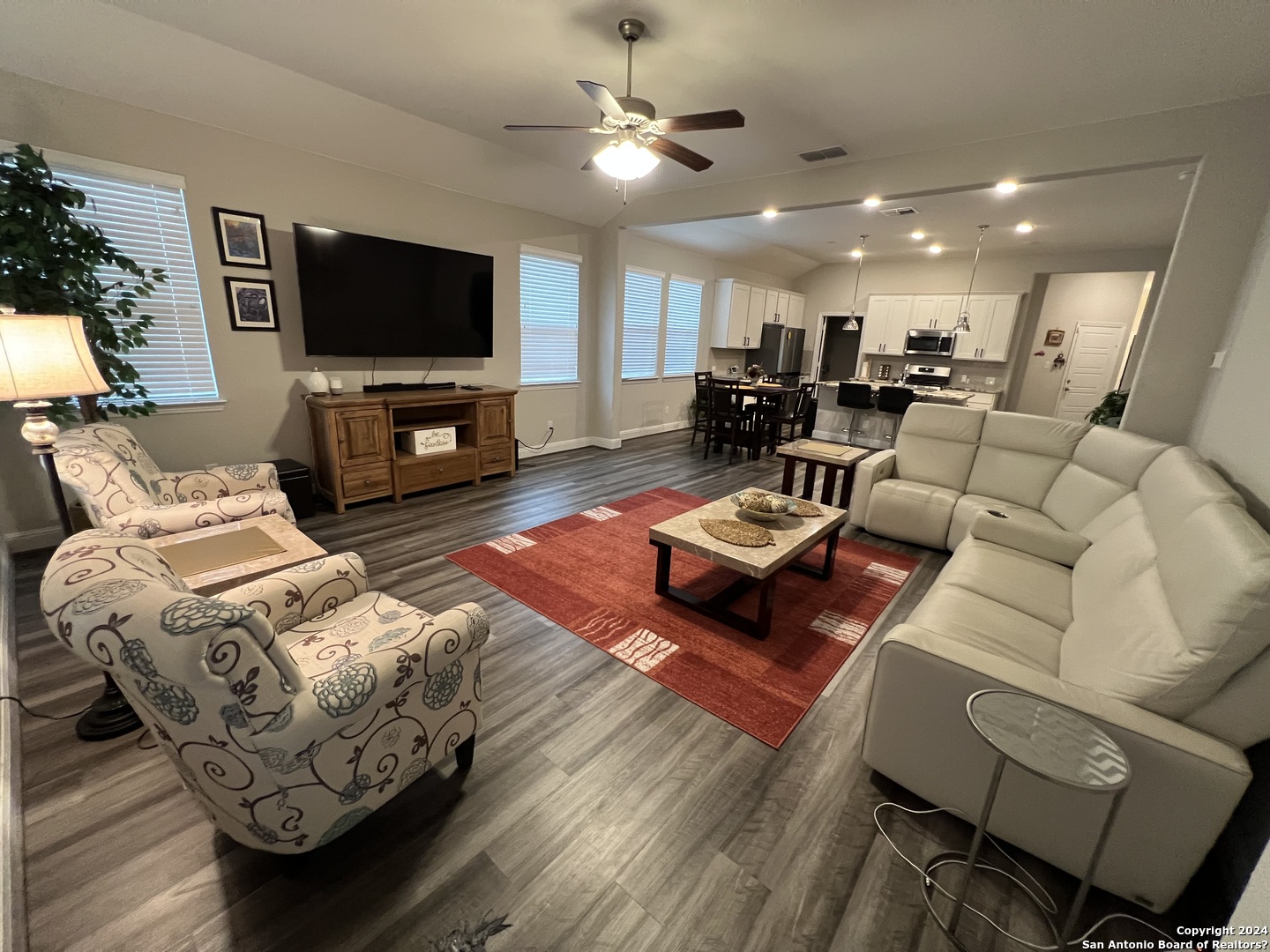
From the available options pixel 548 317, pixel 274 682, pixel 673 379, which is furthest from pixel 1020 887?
pixel 673 379

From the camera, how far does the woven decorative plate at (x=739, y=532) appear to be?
2.49 meters

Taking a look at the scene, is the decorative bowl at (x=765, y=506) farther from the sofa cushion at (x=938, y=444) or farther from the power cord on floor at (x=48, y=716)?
the power cord on floor at (x=48, y=716)

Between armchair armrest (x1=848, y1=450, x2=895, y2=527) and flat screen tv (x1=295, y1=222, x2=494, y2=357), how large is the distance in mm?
3687

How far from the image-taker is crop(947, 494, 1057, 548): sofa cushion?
323 centimetres

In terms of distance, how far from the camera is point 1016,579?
2.31 metres

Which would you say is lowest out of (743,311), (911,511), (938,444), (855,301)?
(911,511)

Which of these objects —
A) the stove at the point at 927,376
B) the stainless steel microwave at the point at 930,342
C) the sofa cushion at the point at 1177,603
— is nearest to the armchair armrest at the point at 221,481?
the sofa cushion at the point at 1177,603

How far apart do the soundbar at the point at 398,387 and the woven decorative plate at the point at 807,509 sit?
3513mm

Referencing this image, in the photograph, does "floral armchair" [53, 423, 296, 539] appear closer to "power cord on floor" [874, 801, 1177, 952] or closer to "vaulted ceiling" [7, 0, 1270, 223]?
"vaulted ceiling" [7, 0, 1270, 223]

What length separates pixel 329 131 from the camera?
11.7ft

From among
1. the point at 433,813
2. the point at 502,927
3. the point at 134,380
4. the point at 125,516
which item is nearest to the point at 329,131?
the point at 134,380

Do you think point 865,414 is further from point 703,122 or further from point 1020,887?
point 1020,887

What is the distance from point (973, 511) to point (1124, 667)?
7.17 feet

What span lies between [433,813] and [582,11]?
11.6 ft
